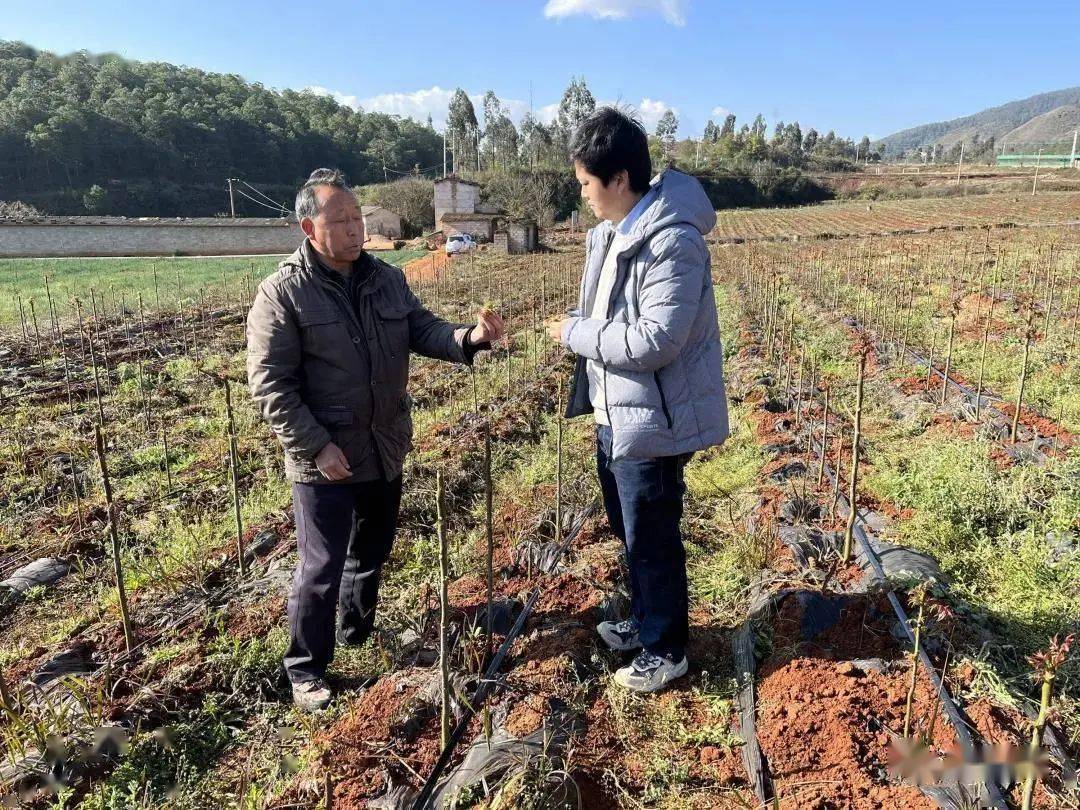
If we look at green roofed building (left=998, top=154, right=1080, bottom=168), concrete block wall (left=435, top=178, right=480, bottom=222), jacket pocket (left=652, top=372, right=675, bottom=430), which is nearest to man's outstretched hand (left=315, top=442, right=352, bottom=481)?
jacket pocket (left=652, top=372, right=675, bottom=430)

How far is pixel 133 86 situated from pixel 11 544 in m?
67.5

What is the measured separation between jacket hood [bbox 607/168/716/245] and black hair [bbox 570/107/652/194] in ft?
0.28

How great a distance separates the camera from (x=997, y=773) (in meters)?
1.60

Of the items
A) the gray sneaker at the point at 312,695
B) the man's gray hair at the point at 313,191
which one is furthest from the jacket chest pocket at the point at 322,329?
the gray sneaker at the point at 312,695

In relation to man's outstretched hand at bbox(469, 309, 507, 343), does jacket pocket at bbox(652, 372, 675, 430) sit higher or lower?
lower

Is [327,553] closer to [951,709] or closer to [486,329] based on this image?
[486,329]

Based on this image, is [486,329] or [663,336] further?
[486,329]

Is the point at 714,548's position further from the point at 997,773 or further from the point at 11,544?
the point at 11,544

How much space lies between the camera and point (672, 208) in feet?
5.71

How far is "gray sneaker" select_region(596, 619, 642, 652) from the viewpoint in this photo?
90.2 inches

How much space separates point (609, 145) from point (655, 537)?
110cm

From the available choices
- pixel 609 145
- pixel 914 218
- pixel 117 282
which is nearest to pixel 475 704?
pixel 609 145

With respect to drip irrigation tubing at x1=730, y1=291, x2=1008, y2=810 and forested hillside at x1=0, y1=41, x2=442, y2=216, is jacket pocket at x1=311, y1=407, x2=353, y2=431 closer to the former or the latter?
drip irrigation tubing at x1=730, y1=291, x2=1008, y2=810

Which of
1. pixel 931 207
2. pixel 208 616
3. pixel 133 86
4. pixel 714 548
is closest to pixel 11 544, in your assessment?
pixel 208 616
